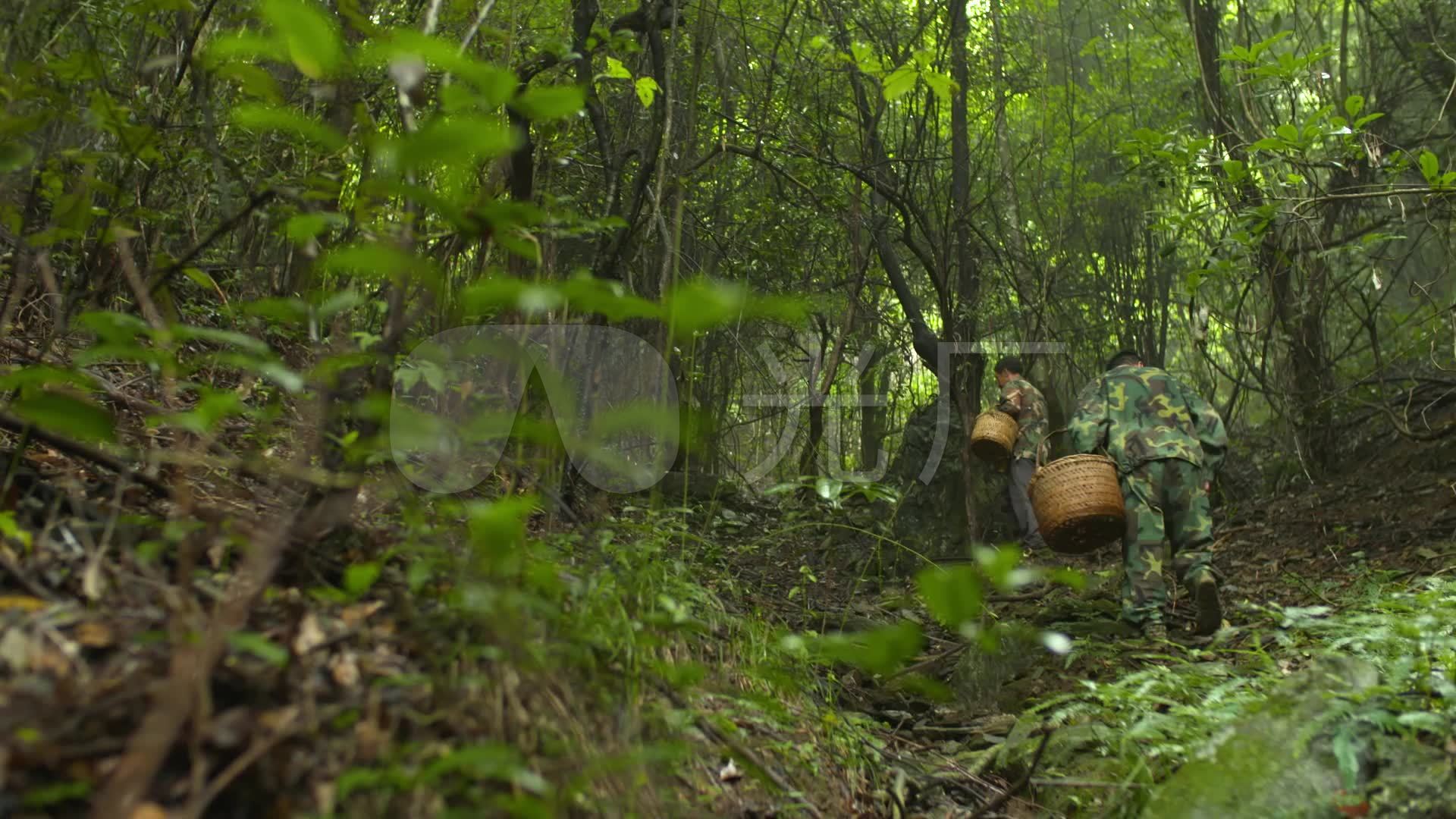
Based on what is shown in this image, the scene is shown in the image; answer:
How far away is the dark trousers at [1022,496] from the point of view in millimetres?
8961

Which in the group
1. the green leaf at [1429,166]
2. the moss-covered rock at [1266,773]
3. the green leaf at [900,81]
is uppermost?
the green leaf at [900,81]

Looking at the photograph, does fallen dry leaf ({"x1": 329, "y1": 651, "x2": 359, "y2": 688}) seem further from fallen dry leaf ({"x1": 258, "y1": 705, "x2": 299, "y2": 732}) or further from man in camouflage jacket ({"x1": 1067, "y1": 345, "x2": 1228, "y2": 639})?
man in camouflage jacket ({"x1": 1067, "y1": 345, "x2": 1228, "y2": 639})

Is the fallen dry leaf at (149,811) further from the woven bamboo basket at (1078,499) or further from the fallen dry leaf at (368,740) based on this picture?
the woven bamboo basket at (1078,499)

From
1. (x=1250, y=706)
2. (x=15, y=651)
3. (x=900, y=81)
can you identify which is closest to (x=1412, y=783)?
(x=1250, y=706)

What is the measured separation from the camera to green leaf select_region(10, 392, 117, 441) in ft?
5.03

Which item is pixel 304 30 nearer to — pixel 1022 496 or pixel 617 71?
pixel 617 71

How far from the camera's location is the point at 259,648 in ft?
4.53

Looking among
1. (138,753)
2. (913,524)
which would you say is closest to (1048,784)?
(138,753)

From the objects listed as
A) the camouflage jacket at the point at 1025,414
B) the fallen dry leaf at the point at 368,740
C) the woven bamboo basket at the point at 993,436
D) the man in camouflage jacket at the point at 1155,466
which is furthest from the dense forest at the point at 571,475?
the camouflage jacket at the point at 1025,414

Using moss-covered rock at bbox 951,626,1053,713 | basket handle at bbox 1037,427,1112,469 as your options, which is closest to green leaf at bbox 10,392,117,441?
moss-covered rock at bbox 951,626,1053,713

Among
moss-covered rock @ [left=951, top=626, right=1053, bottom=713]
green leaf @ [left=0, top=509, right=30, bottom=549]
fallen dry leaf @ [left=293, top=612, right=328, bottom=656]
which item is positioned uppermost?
green leaf @ [left=0, top=509, right=30, bottom=549]

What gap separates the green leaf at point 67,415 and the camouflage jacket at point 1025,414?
24.0 feet

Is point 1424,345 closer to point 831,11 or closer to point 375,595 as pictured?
point 831,11

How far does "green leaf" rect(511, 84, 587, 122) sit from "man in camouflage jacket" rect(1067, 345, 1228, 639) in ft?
15.6
